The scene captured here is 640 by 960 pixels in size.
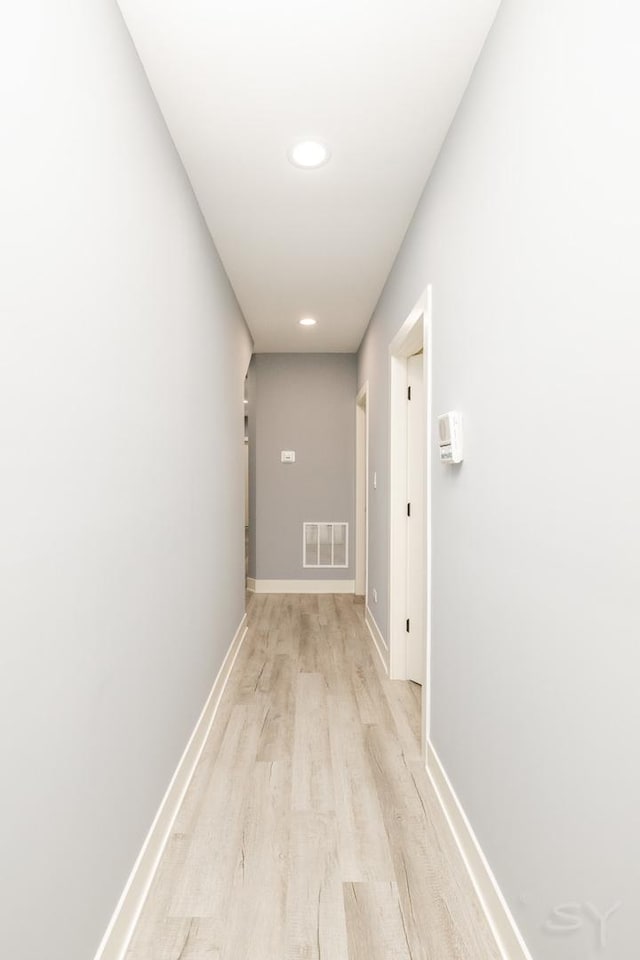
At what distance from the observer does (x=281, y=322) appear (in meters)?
4.57

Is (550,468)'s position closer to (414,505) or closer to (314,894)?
(314,894)

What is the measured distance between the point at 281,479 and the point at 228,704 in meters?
Result: 3.05

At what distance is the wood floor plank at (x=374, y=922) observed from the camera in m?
1.40

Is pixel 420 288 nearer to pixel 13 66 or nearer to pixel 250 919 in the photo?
pixel 13 66

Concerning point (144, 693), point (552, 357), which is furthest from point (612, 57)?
point (144, 693)

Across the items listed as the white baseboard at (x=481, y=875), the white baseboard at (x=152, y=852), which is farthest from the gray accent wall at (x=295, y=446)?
the white baseboard at (x=481, y=875)

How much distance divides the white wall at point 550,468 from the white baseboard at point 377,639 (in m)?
1.59

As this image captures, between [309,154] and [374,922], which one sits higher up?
[309,154]

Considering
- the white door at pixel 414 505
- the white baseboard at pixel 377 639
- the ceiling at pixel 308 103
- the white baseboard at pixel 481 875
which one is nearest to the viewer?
the white baseboard at pixel 481 875

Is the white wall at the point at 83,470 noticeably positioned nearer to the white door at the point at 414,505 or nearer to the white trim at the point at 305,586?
the white door at the point at 414,505

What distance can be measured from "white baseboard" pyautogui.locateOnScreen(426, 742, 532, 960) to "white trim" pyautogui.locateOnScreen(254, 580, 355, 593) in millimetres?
3639

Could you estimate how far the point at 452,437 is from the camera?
5.99 feet

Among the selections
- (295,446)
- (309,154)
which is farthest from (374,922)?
(295,446)

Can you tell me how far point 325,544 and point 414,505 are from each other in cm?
255
